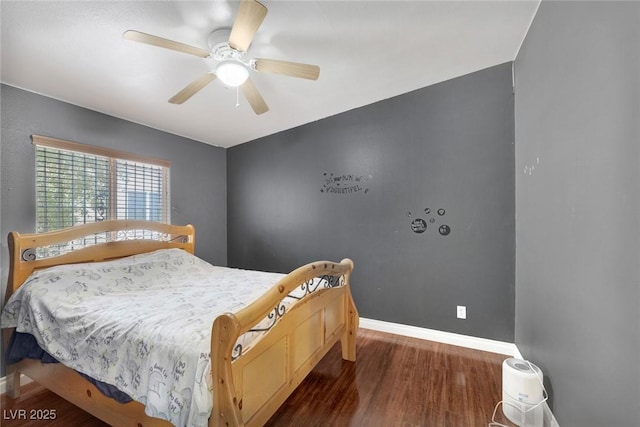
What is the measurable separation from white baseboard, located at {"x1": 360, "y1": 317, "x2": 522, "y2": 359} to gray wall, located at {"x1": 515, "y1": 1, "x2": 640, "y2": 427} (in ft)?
2.20

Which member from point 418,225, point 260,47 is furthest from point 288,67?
point 418,225

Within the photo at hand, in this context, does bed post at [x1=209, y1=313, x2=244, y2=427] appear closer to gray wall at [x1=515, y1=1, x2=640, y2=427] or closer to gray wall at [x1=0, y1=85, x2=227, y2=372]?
gray wall at [x1=515, y1=1, x2=640, y2=427]

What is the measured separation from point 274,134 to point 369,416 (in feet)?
11.3

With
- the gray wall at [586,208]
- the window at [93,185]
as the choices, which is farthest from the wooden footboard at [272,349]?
the window at [93,185]

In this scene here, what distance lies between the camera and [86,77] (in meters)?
2.19

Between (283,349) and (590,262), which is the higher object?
(590,262)

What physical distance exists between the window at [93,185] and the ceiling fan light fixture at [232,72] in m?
1.85

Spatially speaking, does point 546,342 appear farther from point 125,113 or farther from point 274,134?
point 125,113

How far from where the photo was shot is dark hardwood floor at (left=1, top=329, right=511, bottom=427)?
1.84 m

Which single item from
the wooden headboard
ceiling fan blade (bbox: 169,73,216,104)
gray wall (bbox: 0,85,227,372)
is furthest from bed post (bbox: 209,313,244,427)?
gray wall (bbox: 0,85,227,372)

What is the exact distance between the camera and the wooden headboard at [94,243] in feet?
6.61

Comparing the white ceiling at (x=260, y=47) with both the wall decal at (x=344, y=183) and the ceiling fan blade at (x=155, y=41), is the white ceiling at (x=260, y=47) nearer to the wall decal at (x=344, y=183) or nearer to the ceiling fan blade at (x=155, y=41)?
the ceiling fan blade at (x=155, y=41)

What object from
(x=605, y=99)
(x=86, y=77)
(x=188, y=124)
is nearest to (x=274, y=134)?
(x=188, y=124)

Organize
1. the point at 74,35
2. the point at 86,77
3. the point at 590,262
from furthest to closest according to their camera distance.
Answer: the point at 86,77
the point at 74,35
the point at 590,262
